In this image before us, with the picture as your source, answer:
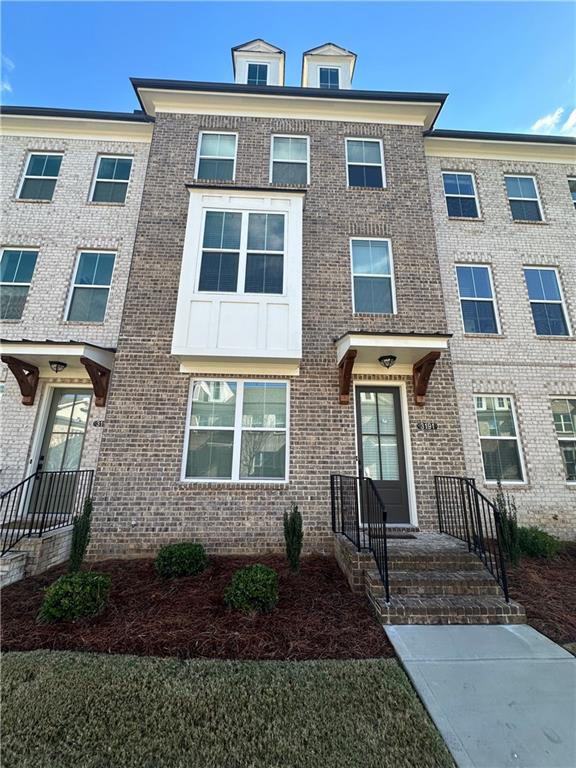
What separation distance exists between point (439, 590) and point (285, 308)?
502cm

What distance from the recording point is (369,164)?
835cm

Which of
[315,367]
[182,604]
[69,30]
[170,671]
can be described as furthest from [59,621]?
[69,30]

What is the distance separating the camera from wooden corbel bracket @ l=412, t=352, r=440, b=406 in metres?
6.29

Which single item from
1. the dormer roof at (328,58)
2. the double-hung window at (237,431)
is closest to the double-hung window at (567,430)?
the double-hung window at (237,431)

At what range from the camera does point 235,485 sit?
6.18m

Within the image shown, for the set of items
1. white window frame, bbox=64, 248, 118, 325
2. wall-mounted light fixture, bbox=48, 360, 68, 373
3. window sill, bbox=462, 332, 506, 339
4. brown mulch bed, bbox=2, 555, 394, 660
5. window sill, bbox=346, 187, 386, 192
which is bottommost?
brown mulch bed, bbox=2, 555, 394, 660

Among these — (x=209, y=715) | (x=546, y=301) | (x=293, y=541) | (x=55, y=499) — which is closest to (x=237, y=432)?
(x=293, y=541)

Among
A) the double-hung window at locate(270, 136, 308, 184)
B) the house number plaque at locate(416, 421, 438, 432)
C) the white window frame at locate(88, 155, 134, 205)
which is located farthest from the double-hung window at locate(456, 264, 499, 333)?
the white window frame at locate(88, 155, 134, 205)

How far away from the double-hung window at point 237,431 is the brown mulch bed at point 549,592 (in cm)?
381

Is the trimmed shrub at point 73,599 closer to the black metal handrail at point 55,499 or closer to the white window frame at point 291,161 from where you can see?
the black metal handrail at point 55,499

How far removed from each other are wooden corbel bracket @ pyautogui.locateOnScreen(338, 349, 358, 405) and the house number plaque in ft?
4.74

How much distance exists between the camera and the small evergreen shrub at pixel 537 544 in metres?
6.08

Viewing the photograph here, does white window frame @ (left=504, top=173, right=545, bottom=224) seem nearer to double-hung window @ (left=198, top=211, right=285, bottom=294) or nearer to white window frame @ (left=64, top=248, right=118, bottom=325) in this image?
double-hung window @ (left=198, top=211, right=285, bottom=294)

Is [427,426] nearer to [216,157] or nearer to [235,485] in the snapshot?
[235,485]
